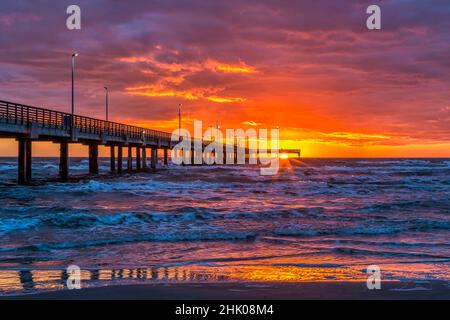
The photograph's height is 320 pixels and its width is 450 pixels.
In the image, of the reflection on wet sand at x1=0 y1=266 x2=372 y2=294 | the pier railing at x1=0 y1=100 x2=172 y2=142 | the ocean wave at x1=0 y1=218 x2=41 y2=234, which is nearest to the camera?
the reflection on wet sand at x1=0 y1=266 x2=372 y2=294

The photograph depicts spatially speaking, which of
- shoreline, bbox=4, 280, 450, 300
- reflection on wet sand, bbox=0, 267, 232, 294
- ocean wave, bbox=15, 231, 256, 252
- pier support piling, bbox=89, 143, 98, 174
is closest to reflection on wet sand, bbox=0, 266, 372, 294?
reflection on wet sand, bbox=0, 267, 232, 294

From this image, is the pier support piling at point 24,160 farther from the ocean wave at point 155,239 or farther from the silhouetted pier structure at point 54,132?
the ocean wave at point 155,239

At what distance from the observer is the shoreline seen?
Answer: 603 centimetres

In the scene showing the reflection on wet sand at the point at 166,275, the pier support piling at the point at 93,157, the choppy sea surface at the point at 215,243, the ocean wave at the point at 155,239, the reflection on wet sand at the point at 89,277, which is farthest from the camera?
the pier support piling at the point at 93,157

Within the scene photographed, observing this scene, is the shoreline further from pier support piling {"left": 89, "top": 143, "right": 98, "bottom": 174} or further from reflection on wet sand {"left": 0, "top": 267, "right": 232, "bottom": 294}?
pier support piling {"left": 89, "top": 143, "right": 98, "bottom": 174}

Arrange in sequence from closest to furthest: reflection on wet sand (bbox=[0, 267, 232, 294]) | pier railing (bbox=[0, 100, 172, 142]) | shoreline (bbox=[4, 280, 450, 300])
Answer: shoreline (bbox=[4, 280, 450, 300]), reflection on wet sand (bbox=[0, 267, 232, 294]), pier railing (bbox=[0, 100, 172, 142])

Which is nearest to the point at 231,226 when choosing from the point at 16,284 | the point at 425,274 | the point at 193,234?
the point at 193,234

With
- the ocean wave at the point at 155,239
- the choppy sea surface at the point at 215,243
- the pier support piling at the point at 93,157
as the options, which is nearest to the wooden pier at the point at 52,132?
the pier support piling at the point at 93,157

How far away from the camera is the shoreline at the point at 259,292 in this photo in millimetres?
6031

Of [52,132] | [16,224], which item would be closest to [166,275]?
[16,224]

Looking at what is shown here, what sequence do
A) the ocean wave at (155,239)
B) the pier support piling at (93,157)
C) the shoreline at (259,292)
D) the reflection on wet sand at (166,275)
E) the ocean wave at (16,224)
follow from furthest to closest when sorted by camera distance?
the pier support piling at (93,157)
the ocean wave at (16,224)
the ocean wave at (155,239)
the reflection on wet sand at (166,275)
the shoreline at (259,292)

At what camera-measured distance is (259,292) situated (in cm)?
628

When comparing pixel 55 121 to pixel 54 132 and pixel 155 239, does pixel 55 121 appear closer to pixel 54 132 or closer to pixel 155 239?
pixel 54 132

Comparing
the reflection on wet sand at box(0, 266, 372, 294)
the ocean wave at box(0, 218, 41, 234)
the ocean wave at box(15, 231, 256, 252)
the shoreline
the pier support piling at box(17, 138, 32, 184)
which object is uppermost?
the pier support piling at box(17, 138, 32, 184)
